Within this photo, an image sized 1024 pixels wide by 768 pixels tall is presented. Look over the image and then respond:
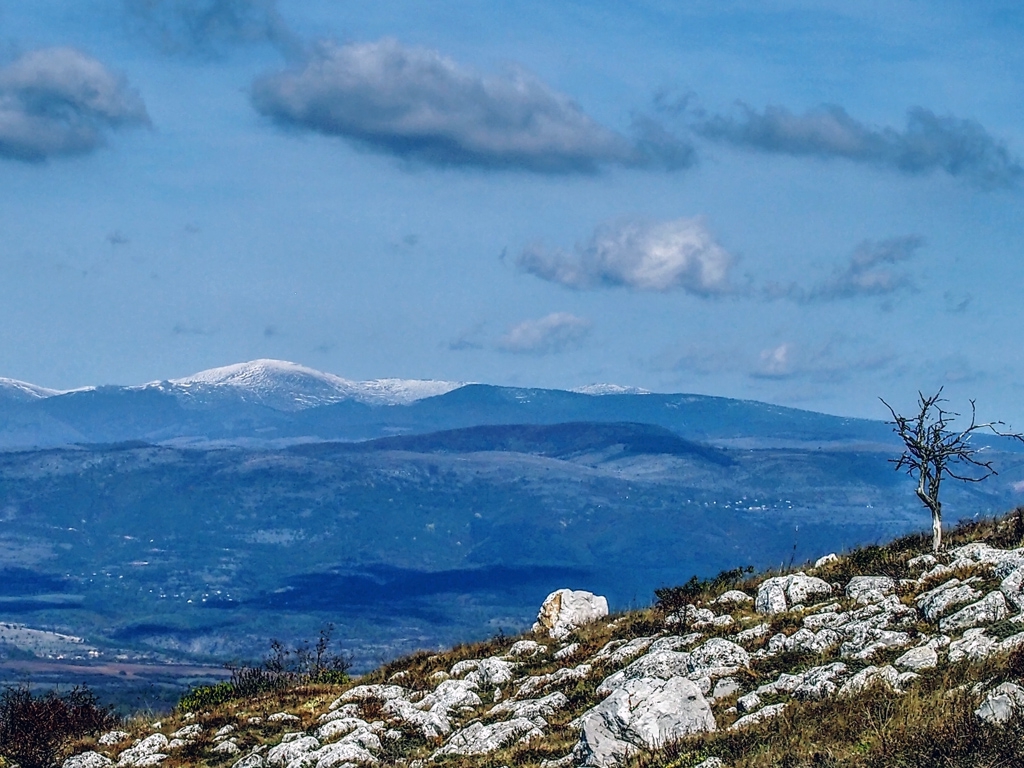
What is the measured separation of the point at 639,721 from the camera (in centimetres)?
2236

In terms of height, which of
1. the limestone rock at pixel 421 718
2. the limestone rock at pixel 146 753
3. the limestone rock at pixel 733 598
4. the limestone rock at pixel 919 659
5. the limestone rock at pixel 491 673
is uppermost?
the limestone rock at pixel 919 659

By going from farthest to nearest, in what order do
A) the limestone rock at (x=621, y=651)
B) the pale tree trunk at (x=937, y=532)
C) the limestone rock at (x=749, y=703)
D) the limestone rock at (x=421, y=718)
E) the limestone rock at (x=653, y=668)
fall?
the pale tree trunk at (x=937, y=532)
the limestone rock at (x=621, y=651)
the limestone rock at (x=421, y=718)
the limestone rock at (x=653, y=668)
the limestone rock at (x=749, y=703)

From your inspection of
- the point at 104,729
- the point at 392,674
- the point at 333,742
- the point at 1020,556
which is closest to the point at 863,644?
the point at 1020,556

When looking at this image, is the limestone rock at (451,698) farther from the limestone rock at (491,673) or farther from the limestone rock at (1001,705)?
the limestone rock at (1001,705)

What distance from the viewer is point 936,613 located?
2781 centimetres

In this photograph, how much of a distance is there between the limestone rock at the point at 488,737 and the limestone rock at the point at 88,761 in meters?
11.4

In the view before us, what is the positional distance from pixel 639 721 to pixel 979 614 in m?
8.97

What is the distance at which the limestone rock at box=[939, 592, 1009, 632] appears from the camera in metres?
26.0

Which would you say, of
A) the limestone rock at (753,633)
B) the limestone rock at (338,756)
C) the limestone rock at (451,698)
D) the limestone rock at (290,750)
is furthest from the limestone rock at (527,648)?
the limestone rock at (338,756)

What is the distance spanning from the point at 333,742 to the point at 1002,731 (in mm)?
17990

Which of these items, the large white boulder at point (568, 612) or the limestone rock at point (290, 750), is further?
the large white boulder at point (568, 612)

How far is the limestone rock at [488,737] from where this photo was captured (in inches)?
1065

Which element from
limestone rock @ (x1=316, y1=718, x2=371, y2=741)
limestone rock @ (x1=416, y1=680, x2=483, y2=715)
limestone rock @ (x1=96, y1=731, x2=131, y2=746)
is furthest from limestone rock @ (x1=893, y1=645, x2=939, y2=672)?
limestone rock @ (x1=96, y1=731, x2=131, y2=746)

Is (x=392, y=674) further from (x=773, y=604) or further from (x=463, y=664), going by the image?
(x=773, y=604)
